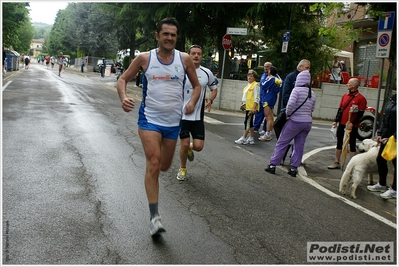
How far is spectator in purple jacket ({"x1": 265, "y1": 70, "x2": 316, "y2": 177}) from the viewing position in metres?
7.48

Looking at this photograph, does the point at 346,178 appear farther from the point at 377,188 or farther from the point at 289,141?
the point at 289,141

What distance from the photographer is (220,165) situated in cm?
788

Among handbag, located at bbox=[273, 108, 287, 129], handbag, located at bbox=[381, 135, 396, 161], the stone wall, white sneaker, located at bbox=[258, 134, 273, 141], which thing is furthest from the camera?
the stone wall

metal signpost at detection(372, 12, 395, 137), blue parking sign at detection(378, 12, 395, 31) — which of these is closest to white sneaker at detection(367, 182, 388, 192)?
metal signpost at detection(372, 12, 395, 137)

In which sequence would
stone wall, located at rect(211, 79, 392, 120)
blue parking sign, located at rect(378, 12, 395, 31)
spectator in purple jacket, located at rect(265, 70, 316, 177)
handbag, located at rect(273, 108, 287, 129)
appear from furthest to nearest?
stone wall, located at rect(211, 79, 392, 120) < blue parking sign, located at rect(378, 12, 395, 31) < handbag, located at rect(273, 108, 287, 129) < spectator in purple jacket, located at rect(265, 70, 316, 177)

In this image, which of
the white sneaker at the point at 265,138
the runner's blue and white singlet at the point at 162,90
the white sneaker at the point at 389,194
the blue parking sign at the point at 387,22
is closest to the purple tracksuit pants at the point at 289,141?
the white sneaker at the point at 389,194

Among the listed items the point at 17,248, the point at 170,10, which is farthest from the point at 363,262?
the point at 170,10

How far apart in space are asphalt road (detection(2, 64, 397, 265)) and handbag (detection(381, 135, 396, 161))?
0.83 m

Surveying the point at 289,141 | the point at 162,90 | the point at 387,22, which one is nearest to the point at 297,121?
the point at 289,141

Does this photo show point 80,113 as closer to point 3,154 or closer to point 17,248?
point 3,154

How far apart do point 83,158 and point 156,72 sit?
3.51m

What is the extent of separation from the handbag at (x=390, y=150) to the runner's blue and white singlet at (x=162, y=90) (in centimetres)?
311

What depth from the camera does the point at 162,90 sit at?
4.52 meters

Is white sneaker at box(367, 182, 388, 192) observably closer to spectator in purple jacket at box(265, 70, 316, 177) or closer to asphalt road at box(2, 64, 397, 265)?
asphalt road at box(2, 64, 397, 265)
